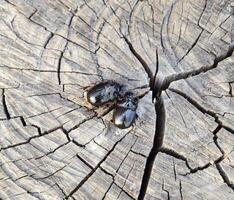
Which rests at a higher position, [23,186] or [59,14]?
[59,14]

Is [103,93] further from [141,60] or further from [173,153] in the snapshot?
[173,153]

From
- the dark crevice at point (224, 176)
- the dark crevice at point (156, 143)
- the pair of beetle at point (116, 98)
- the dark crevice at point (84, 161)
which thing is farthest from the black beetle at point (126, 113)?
the dark crevice at point (224, 176)

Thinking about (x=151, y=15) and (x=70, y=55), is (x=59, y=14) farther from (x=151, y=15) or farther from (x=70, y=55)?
(x=151, y=15)

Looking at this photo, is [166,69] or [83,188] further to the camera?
[166,69]

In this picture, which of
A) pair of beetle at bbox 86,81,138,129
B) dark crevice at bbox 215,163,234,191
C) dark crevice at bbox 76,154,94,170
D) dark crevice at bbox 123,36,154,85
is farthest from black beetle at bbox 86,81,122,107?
dark crevice at bbox 215,163,234,191

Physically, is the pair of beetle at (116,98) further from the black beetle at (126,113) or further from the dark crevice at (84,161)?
the dark crevice at (84,161)

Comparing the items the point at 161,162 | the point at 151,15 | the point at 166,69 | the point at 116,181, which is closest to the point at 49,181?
the point at 116,181
